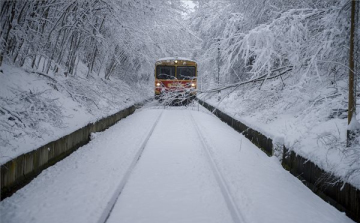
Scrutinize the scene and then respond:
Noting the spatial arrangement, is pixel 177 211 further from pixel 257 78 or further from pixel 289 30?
pixel 289 30

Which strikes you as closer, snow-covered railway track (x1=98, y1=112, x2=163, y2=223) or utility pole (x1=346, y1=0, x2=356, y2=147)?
snow-covered railway track (x1=98, y1=112, x2=163, y2=223)

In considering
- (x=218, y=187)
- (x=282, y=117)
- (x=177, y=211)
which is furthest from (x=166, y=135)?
(x=177, y=211)

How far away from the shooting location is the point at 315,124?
18.6 feet

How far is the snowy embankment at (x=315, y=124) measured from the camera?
13.4 ft

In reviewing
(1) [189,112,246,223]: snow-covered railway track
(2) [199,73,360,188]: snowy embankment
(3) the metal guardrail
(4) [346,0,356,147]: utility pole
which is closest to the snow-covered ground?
(1) [189,112,246,223]: snow-covered railway track

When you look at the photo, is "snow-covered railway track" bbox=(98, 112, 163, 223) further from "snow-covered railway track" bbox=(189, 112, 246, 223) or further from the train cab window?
the train cab window

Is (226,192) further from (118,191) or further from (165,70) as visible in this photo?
(165,70)

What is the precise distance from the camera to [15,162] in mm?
4137

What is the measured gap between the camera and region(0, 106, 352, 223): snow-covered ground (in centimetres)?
360

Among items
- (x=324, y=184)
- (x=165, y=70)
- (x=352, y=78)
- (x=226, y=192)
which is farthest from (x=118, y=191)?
(x=165, y=70)

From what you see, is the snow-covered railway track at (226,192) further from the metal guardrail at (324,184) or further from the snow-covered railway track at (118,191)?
the snow-covered railway track at (118,191)

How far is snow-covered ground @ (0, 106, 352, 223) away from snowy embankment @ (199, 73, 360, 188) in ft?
2.12

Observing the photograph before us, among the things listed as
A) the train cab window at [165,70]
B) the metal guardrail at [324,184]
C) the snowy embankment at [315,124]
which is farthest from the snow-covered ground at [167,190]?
the train cab window at [165,70]

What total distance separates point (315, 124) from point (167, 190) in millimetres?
3630
